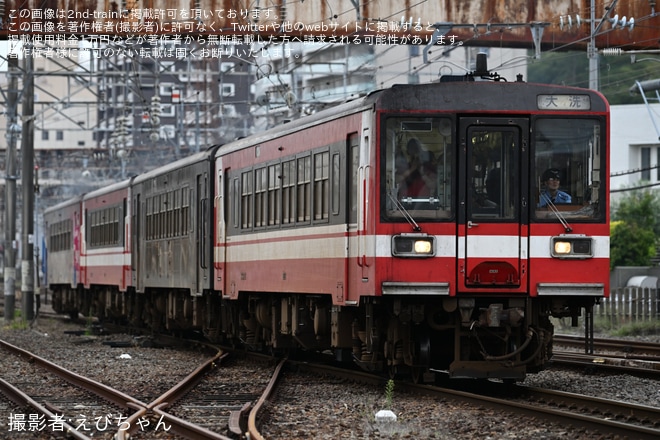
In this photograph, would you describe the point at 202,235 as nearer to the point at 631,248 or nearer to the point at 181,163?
the point at 181,163

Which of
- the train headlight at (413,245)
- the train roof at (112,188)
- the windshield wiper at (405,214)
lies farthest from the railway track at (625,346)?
the train roof at (112,188)

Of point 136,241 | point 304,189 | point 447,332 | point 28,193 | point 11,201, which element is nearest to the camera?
point 447,332

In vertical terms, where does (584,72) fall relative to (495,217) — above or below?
above

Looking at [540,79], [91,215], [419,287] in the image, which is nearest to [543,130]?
[419,287]

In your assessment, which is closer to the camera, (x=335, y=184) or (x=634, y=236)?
→ (x=335, y=184)

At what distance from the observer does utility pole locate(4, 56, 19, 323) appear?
32.9 m

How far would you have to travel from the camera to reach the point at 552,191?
12797 mm

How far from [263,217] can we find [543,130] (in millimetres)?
4911

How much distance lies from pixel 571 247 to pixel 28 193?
21.4 metres

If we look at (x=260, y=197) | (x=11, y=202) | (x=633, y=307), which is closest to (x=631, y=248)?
(x=633, y=307)

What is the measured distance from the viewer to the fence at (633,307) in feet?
88.9

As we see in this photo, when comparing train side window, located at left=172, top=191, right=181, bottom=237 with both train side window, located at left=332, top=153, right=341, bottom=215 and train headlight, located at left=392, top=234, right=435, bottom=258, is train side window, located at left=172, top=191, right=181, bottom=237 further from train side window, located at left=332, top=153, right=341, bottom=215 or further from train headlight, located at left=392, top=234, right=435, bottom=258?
train headlight, located at left=392, top=234, right=435, bottom=258

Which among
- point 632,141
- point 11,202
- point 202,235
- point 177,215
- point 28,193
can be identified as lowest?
point 202,235

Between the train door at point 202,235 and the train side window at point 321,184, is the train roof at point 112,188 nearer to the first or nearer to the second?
the train door at point 202,235
